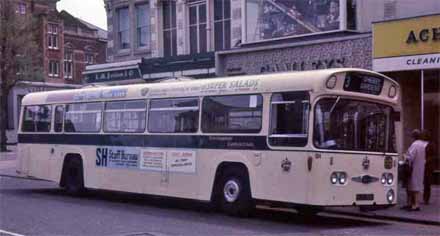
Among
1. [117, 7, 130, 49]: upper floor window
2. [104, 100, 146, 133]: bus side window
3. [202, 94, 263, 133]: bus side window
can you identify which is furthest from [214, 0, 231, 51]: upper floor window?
[202, 94, 263, 133]: bus side window

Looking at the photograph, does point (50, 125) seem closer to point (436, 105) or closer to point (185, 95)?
point (185, 95)

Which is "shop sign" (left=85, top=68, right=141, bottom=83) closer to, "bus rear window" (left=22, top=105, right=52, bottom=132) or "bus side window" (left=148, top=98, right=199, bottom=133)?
"bus rear window" (left=22, top=105, right=52, bottom=132)

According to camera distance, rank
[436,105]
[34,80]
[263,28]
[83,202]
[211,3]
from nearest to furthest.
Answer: [83,202] < [436,105] < [263,28] < [211,3] < [34,80]

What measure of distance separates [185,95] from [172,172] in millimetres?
1649

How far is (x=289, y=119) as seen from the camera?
1262cm

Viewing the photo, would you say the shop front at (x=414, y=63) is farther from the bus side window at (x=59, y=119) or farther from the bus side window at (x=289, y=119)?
the bus side window at (x=59, y=119)

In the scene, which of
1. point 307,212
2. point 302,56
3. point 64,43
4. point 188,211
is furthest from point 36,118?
point 64,43

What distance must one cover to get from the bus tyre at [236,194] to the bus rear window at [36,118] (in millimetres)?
6640

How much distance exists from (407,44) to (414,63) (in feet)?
1.79

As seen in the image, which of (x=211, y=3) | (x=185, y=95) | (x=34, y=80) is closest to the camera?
Answer: (x=185, y=95)

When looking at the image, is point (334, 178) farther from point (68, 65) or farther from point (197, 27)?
point (68, 65)

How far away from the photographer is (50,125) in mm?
18484

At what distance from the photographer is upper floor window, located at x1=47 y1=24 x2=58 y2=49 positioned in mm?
74625

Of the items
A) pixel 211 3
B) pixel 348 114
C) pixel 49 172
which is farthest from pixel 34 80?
pixel 348 114
